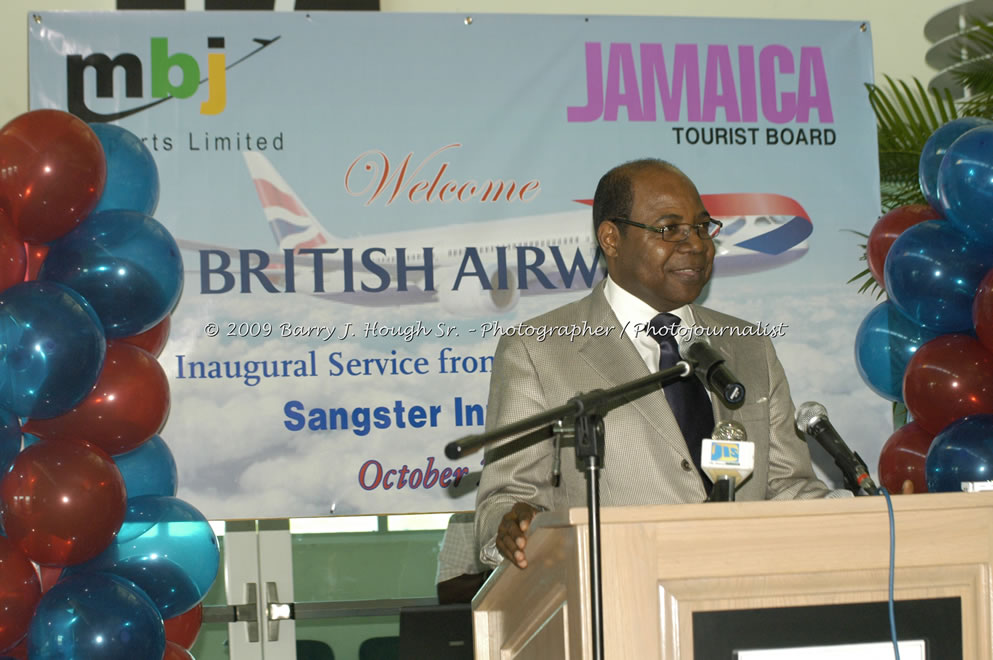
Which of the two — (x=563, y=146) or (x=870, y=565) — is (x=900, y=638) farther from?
(x=563, y=146)

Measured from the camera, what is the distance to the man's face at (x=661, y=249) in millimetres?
2770

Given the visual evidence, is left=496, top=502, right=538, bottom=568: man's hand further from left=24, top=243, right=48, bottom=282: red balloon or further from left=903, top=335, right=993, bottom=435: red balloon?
left=903, top=335, right=993, bottom=435: red balloon

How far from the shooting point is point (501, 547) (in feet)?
6.68

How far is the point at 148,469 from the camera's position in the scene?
3.45m

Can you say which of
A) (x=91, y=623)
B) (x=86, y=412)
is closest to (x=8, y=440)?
(x=86, y=412)

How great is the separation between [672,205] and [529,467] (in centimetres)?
78

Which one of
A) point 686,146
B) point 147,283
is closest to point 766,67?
point 686,146

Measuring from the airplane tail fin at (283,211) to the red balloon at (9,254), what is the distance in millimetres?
1026

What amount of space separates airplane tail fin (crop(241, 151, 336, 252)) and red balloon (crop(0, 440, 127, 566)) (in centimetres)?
122

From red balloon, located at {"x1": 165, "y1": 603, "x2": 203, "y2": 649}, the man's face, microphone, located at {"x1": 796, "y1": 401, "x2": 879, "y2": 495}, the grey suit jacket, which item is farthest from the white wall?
microphone, located at {"x1": 796, "y1": 401, "x2": 879, "y2": 495}

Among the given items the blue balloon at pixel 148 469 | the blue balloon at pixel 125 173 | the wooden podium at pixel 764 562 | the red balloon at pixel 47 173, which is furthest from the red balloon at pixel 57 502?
the wooden podium at pixel 764 562

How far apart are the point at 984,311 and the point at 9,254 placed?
9.66 feet

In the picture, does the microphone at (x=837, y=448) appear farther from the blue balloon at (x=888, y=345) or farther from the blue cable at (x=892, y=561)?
the blue balloon at (x=888, y=345)

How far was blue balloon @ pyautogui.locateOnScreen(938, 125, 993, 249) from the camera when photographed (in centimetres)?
345
